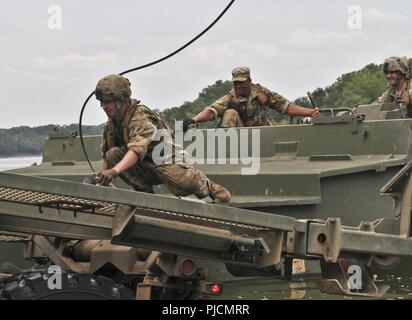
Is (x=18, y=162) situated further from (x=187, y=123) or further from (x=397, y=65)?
(x=397, y=65)

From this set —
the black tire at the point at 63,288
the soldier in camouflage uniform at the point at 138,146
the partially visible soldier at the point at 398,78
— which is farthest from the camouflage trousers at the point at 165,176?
the partially visible soldier at the point at 398,78

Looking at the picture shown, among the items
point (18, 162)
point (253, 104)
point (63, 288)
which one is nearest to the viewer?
point (63, 288)

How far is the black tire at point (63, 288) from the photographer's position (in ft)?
12.4

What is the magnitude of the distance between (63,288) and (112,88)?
5.46ft

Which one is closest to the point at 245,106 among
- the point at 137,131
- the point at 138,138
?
the point at 137,131

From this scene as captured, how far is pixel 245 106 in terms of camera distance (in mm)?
8742

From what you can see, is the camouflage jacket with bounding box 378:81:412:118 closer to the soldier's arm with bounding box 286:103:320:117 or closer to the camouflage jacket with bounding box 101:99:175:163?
the soldier's arm with bounding box 286:103:320:117

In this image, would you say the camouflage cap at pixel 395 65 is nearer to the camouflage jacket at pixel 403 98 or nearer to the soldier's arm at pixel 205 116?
the camouflage jacket at pixel 403 98

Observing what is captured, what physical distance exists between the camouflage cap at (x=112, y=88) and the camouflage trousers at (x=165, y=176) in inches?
17.0

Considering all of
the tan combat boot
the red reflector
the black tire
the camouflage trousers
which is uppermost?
the camouflage trousers

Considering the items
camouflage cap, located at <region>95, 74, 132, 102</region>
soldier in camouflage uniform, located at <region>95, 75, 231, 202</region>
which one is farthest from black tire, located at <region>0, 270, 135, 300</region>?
camouflage cap, located at <region>95, 74, 132, 102</region>

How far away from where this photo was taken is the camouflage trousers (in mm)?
5512
